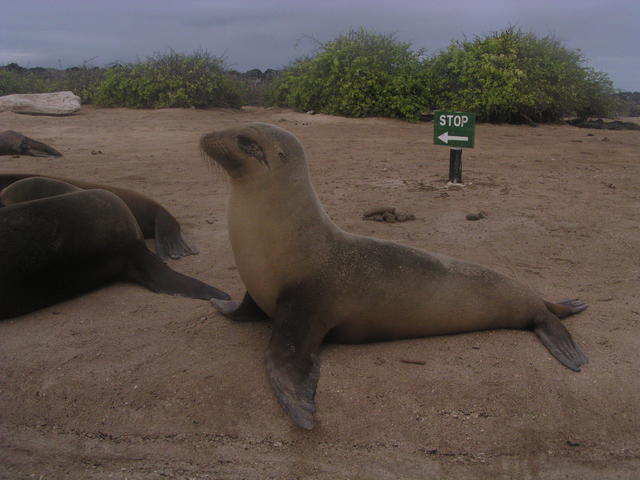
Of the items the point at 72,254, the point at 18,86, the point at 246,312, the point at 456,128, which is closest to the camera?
the point at 246,312

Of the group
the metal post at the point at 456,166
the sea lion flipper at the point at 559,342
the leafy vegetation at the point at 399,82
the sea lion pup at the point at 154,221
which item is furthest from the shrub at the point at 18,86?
the sea lion flipper at the point at 559,342

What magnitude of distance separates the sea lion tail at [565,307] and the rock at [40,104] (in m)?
12.4

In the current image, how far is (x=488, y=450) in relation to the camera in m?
2.39

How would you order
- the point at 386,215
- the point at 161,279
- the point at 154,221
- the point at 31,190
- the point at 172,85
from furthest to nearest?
the point at 172,85 → the point at 386,215 → the point at 154,221 → the point at 31,190 → the point at 161,279

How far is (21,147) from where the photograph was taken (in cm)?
855

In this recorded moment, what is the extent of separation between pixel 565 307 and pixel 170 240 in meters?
2.92

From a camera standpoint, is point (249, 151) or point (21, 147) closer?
point (249, 151)

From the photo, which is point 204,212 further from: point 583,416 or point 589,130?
point 589,130

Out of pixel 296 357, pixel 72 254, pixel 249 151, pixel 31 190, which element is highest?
pixel 249 151

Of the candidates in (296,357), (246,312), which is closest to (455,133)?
(246,312)

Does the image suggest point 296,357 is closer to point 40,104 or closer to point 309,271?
point 309,271

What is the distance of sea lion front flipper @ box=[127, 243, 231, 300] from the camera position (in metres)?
3.70

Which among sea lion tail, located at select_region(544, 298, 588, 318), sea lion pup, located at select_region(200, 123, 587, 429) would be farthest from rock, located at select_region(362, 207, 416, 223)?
sea lion pup, located at select_region(200, 123, 587, 429)

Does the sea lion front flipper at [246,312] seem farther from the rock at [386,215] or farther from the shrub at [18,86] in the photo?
the shrub at [18,86]
